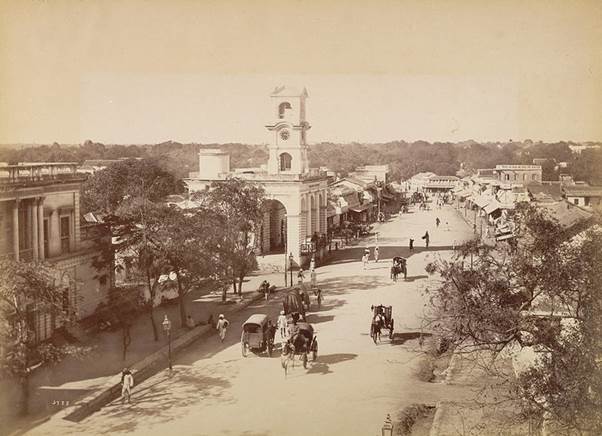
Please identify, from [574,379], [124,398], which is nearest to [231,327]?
[124,398]

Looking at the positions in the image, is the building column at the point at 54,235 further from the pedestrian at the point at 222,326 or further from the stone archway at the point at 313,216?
the stone archway at the point at 313,216

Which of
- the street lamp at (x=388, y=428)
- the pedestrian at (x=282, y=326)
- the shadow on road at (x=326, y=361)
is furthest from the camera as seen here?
the pedestrian at (x=282, y=326)

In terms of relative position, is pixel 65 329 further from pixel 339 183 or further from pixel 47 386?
pixel 339 183

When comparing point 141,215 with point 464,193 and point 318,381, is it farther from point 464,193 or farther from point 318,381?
point 464,193

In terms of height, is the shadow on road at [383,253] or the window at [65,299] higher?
the shadow on road at [383,253]

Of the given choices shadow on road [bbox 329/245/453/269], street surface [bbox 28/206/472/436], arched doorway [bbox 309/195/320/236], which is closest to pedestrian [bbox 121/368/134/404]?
street surface [bbox 28/206/472/436]

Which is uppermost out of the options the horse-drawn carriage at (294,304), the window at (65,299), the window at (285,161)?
the window at (285,161)

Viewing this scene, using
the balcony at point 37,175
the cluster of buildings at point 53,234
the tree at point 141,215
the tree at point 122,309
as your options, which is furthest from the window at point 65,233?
the tree at point 122,309
